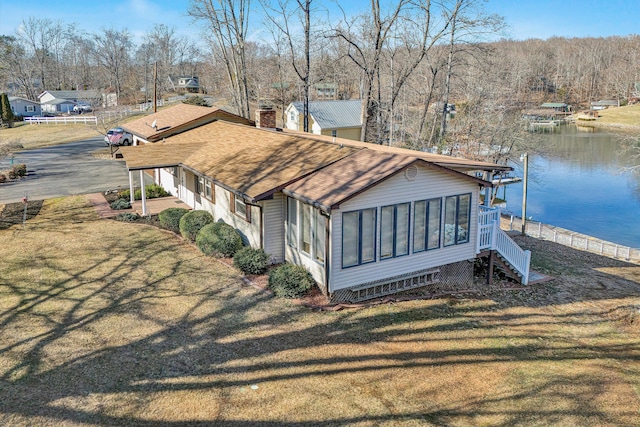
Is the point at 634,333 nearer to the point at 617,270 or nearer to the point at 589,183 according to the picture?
the point at 617,270

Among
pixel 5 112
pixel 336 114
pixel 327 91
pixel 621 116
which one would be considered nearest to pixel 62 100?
pixel 5 112

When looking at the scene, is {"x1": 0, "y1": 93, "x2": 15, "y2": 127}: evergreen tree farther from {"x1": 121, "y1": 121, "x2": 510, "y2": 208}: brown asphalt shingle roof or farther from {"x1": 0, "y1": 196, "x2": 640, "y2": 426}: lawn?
{"x1": 0, "y1": 196, "x2": 640, "y2": 426}: lawn

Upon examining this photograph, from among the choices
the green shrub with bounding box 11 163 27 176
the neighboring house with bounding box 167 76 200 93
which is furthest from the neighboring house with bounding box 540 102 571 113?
the green shrub with bounding box 11 163 27 176

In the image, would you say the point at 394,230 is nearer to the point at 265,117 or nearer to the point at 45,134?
the point at 265,117

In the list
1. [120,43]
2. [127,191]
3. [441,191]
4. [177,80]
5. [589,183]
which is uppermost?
[120,43]

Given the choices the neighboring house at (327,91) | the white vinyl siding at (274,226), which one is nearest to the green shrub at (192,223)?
the white vinyl siding at (274,226)

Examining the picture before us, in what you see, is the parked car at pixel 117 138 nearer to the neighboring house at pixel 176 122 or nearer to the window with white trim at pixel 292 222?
the neighboring house at pixel 176 122

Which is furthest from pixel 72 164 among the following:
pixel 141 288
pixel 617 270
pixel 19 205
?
pixel 617 270
